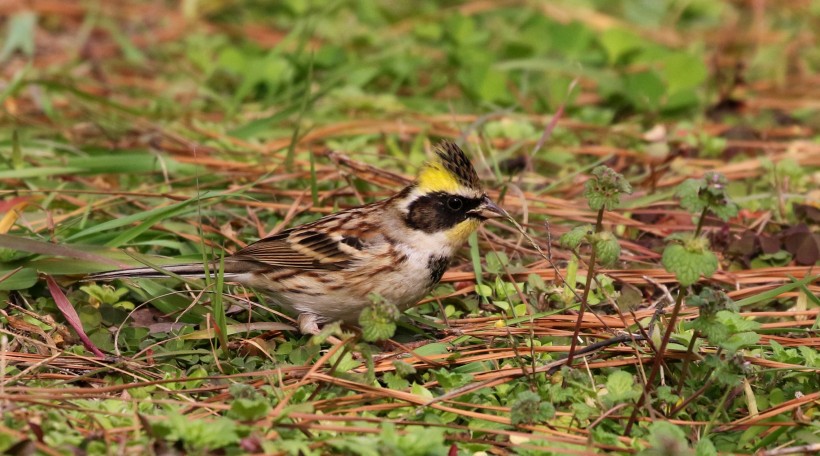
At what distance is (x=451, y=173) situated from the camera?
15.5ft

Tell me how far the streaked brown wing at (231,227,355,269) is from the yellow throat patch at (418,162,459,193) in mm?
437

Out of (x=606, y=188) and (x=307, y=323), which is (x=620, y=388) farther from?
(x=307, y=323)

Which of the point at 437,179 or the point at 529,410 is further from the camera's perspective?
the point at 437,179

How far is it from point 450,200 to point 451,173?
0.12 meters

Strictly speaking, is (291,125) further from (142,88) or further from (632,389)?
(632,389)

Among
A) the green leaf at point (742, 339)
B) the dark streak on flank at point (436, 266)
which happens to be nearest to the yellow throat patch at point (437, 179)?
the dark streak on flank at point (436, 266)

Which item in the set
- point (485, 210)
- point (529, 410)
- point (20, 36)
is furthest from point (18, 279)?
point (20, 36)

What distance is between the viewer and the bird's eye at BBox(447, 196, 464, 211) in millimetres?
4727

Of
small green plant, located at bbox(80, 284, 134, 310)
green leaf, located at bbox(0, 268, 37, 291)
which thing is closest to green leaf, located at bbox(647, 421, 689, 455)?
small green plant, located at bbox(80, 284, 134, 310)

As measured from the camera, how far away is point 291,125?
7.22m

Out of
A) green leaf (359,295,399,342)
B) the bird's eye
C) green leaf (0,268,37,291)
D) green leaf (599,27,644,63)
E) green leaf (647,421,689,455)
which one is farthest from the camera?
green leaf (599,27,644,63)

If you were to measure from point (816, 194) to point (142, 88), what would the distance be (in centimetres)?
496

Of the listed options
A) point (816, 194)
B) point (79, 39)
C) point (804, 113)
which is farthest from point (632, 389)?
point (79, 39)

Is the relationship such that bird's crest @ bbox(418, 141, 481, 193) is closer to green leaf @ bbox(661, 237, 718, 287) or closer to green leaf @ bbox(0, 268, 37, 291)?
green leaf @ bbox(661, 237, 718, 287)
